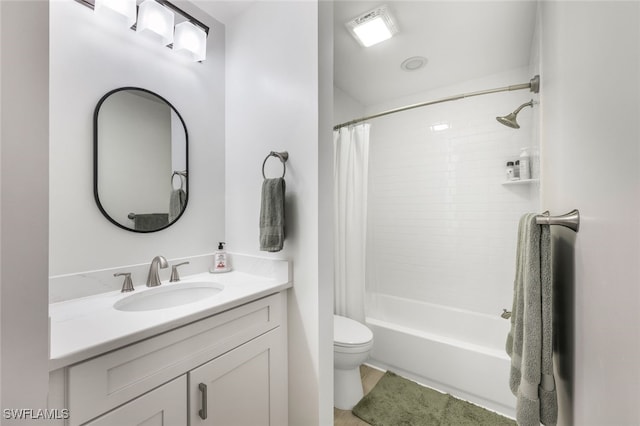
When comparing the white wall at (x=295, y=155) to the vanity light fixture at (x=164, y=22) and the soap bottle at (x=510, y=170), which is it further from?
the soap bottle at (x=510, y=170)

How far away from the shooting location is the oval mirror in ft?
3.98

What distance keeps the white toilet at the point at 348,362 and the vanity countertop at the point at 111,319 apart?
655mm

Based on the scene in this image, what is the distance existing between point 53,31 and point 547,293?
1.95m

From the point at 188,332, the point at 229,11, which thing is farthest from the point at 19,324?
the point at 229,11

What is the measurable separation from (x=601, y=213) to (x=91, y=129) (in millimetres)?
1712

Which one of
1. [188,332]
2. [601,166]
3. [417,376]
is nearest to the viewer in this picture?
[601,166]

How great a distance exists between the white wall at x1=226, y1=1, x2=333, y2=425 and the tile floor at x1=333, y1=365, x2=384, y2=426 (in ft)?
1.27

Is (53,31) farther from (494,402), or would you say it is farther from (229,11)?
(494,402)

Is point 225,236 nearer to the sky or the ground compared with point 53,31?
Answer: nearer to the ground

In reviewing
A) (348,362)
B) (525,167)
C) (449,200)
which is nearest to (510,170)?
(525,167)

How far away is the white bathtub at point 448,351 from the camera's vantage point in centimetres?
168

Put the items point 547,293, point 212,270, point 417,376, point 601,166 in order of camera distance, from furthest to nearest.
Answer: point 417,376, point 212,270, point 547,293, point 601,166

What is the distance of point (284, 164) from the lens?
136 centimetres

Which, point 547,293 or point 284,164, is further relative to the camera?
point 284,164
